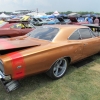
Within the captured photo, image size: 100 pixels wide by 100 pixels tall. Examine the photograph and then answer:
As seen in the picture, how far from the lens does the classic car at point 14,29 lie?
7534mm

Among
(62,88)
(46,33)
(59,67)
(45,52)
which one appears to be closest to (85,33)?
(46,33)

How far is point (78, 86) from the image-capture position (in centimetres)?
350

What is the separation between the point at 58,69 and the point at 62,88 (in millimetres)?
612

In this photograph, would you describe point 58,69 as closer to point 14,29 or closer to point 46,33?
point 46,33

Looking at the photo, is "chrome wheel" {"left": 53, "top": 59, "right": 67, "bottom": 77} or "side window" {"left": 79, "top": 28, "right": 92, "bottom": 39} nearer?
"chrome wheel" {"left": 53, "top": 59, "right": 67, "bottom": 77}

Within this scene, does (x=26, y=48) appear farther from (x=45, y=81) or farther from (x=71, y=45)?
(x=71, y=45)

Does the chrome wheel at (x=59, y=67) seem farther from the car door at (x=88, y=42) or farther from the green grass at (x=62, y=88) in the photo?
the car door at (x=88, y=42)

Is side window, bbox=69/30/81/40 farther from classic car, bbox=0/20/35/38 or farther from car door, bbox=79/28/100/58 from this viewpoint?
classic car, bbox=0/20/35/38

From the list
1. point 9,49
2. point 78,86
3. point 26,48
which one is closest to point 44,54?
point 26,48

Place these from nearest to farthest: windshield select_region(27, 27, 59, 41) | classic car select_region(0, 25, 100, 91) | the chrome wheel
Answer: classic car select_region(0, 25, 100, 91)
the chrome wheel
windshield select_region(27, 27, 59, 41)

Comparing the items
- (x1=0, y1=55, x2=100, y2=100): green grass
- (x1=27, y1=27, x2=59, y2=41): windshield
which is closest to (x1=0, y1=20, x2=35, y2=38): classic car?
(x1=27, y1=27, x2=59, y2=41): windshield

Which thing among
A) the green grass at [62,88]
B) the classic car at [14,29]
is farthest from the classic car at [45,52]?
the classic car at [14,29]

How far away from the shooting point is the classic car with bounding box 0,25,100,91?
9.42 ft

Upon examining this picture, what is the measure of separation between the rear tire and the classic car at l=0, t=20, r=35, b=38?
177 inches
